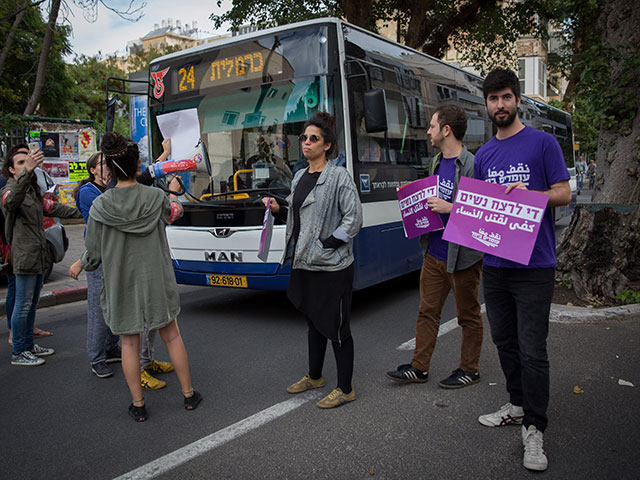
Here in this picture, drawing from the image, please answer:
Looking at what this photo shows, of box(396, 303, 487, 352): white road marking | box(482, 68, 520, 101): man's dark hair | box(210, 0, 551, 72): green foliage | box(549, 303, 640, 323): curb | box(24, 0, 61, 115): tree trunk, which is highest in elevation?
box(210, 0, 551, 72): green foliage

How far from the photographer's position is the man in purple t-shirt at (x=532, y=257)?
9.62 ft

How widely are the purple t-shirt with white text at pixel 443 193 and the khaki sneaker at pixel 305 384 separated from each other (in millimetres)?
1249

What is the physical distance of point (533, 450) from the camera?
115 inches

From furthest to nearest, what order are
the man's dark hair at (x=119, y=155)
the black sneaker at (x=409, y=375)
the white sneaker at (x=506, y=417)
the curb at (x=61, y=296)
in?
1. the curb at (x=61, y=296)
2. the black sneaker at (x=409, y=375)
3. the man's dark hair at (x=119, y=155)
4. the white sneaker at (x=506, y=417)

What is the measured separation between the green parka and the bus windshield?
1646 millimetres

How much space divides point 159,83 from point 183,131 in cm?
79

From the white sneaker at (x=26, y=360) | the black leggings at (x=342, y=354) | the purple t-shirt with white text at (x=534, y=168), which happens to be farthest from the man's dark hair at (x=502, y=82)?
the white sneaker at (x=26, y=360)

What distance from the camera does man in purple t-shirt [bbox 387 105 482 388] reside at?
12.5 feet

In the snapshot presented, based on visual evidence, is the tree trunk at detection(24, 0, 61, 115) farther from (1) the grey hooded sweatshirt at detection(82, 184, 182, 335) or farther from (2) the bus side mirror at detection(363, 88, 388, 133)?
(1) the grey hooded sweatshirt at detection(82, 184, 182, 335)

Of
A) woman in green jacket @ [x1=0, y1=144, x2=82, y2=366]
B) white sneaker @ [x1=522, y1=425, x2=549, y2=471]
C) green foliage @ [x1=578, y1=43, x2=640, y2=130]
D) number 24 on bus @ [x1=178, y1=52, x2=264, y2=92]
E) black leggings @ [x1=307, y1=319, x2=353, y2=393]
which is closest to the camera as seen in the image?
Answer: white sneaker @ [x1=522, y1=425, x2=549, y2=471]

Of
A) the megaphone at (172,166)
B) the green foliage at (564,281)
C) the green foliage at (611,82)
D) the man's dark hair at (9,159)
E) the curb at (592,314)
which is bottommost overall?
the curb at (592,314)

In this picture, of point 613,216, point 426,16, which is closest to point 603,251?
point 613,216

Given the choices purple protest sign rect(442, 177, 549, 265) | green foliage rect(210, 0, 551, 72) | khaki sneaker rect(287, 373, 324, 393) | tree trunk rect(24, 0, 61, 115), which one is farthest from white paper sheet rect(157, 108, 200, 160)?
green foliage rect(210, 0, 551, 72)

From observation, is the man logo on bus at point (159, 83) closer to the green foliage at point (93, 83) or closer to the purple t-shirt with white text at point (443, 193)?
the purple t-shirt with white text at point (443, 193)
